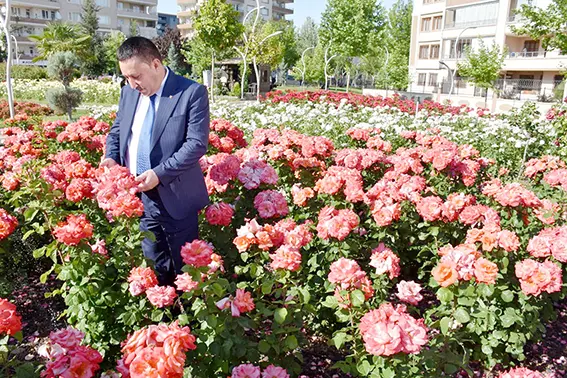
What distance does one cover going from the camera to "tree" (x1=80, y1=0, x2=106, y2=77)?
40.1m

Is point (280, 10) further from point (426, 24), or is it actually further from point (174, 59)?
point (426, 24)

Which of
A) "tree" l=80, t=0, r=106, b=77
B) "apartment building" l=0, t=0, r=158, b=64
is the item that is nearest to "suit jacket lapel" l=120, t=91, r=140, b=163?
"tree" l=80, t=0, r=106, b=77

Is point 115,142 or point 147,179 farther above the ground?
point 115,142

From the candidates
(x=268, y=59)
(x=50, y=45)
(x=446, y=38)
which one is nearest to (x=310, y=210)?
(x=268, y=59)

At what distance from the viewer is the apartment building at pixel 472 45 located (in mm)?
31500

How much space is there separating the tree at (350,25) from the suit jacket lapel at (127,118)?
1112 inches

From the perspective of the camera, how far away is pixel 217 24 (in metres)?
16.7

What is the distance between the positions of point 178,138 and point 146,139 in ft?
0.74

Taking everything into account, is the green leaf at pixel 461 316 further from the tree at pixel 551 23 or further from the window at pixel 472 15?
→ the window at pixel 472 15

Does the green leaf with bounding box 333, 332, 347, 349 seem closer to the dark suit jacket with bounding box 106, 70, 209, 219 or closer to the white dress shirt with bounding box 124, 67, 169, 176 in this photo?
the dark suit jacket with bounding box 106, 70, 209, 219

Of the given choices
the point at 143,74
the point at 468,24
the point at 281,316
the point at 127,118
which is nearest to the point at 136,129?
the point at 127,118

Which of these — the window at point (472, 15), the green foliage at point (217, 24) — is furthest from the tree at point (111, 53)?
the window at point (472, 15)

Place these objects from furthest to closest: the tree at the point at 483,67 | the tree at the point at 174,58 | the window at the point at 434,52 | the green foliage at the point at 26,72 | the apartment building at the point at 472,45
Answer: the tree at the point at 174,58
the window at the point at 434,52
the apartment building at the point at 472,45
the green foliage at the point at 26,72
the tree at the point at 483,67

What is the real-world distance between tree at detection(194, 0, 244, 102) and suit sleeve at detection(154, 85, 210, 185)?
1417 cm
